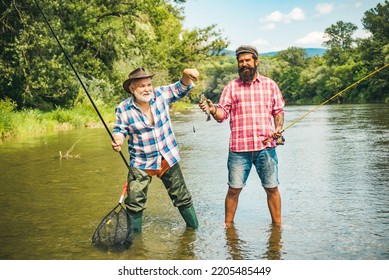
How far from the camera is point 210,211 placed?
6.29 metres

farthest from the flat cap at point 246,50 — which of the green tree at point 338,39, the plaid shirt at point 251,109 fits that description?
the green tree at point 338,39

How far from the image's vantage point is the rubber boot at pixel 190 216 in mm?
5367

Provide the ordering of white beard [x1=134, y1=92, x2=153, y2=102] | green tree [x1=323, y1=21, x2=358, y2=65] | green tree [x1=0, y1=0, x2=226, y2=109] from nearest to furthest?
1. white beard [x1=134, y1=92, x2=153, y2=102]
2. green tree [x1=0, y1=0, x2=226, y2=109]
3. green tree [x1=323, y1=21, x2=358, y2=65]

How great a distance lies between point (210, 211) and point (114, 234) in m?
1.78

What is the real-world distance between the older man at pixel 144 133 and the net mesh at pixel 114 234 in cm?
30

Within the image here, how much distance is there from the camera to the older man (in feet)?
16.6

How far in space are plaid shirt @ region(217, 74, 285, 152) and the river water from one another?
94cm

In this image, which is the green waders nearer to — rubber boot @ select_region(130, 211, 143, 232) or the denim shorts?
rubber boot @ select_region(130, 211, 143, 232)

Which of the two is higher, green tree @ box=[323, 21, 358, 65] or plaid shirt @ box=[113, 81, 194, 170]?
green tree @ box=[323, 21, 358, 65]

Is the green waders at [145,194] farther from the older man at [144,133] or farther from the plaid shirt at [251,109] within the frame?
the plaid shirt at [251,109]

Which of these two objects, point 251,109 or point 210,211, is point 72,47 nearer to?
point 210,211

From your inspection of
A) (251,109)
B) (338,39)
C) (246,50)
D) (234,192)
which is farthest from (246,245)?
(338,39)

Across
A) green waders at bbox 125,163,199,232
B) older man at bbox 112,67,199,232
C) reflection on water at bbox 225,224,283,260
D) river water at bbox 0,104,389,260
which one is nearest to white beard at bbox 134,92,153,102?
older man at bbox 112,67,199,232
